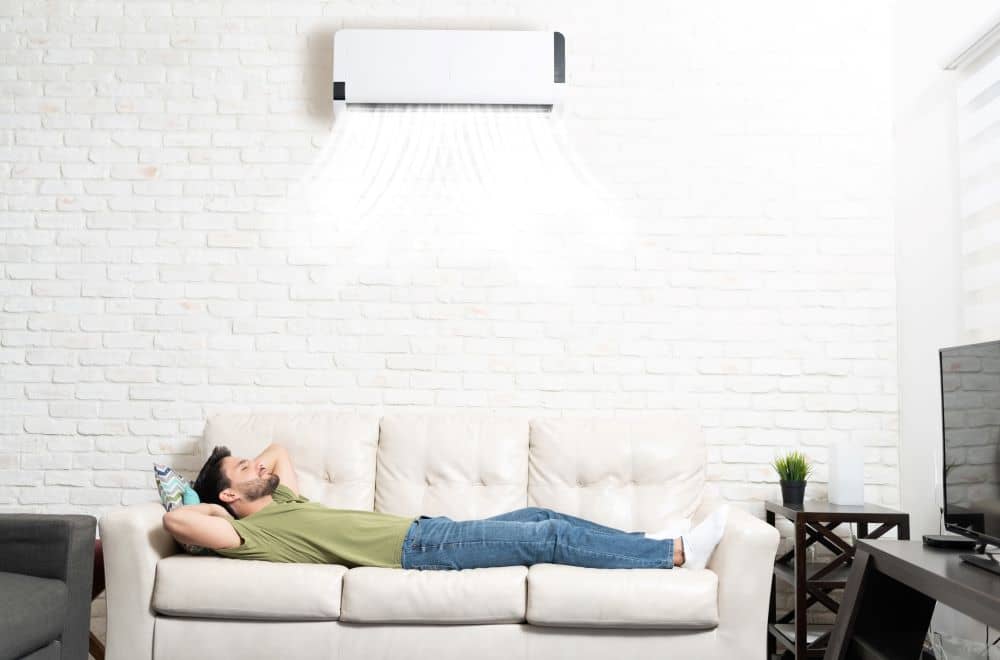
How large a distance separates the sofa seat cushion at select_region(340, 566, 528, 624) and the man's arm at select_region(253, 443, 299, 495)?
2.07 feet

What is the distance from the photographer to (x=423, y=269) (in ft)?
11.6

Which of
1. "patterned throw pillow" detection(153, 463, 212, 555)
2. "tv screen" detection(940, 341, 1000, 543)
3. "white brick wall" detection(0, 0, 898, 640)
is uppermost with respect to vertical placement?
"white brick wall" detection(0, 0, 898, 640)

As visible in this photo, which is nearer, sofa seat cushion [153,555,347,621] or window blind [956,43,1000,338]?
sofa seat cushion [153,555,347,621]

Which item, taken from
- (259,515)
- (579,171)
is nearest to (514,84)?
(579,171)

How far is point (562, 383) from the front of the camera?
3.48 m

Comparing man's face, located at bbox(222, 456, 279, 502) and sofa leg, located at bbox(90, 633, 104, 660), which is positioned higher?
man's face, located at bbox(222, 456, 279, 502)

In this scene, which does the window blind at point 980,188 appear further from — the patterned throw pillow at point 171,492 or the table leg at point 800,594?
the patterned throw pillow at point 171,492

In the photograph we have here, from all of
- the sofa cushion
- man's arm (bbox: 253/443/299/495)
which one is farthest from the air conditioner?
the sofa cushion

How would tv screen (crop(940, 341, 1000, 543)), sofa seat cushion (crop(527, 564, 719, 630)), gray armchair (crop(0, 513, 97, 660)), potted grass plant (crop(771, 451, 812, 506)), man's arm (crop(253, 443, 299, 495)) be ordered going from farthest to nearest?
potted grass plant (crop(771, 451, 812, 506)) → man's arm (crop(253, 443, 299, 495)) → sofa seat cushion (crop(527, 564, 719, 630)) → gray armchair (crop(0, 513, 97, 660)) → tv screen (crop(940, 341, 1000, 543))

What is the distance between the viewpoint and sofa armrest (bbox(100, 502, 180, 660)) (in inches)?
102

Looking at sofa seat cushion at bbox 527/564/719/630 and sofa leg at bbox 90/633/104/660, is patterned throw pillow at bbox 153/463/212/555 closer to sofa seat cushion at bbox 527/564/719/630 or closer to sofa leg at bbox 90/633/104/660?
sofa leg at bbox 90/633/104/660

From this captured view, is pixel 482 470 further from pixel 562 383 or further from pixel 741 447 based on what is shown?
pixel 741 447

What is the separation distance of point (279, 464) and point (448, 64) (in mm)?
1756

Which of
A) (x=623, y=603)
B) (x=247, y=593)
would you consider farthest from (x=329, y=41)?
(x=623, y=603)
